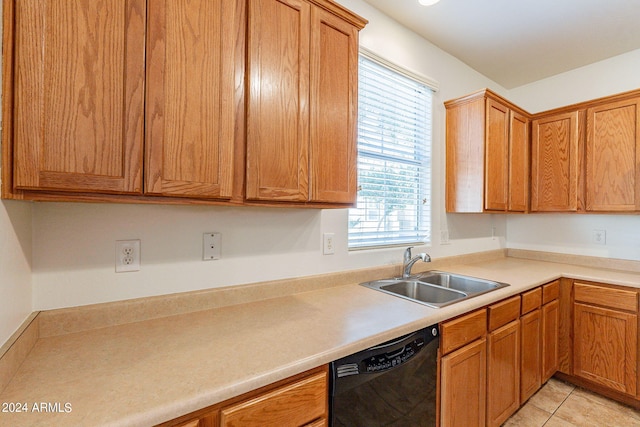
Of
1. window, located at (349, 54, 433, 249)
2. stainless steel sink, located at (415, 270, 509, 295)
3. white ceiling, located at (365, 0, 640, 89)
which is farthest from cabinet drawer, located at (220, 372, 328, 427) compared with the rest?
white ceiling, located at (365, 0, 640, 89)

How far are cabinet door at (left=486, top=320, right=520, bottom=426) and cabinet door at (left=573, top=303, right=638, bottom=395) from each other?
0.75 meters

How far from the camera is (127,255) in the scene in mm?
1174

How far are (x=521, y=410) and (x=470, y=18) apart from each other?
9.01ft

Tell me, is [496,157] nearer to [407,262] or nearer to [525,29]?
[525,29]

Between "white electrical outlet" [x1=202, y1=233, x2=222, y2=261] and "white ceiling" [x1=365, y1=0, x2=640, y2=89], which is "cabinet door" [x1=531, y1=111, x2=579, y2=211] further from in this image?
"white electrical outlet" [x1=202, y1=233, x2=222, y2=261]

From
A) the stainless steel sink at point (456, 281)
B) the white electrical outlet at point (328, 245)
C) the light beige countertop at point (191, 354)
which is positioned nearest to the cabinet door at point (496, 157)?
the stainless steel sink at point (456, 281)

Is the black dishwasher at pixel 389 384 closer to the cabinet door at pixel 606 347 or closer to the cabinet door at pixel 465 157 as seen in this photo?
the cabinet door at pixel 465 157

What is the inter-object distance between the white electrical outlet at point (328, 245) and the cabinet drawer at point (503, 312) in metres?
0.94

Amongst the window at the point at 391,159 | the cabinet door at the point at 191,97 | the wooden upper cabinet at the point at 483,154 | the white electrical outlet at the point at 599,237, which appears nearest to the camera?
the cabinet door at the point at 191,97

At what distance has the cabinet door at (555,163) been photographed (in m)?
2.51

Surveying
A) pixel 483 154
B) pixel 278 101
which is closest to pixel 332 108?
pixel 278 101

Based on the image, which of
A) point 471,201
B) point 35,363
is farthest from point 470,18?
point 35,363

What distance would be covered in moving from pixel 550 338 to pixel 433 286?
1204 millimetres

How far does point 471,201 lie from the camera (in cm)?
231
